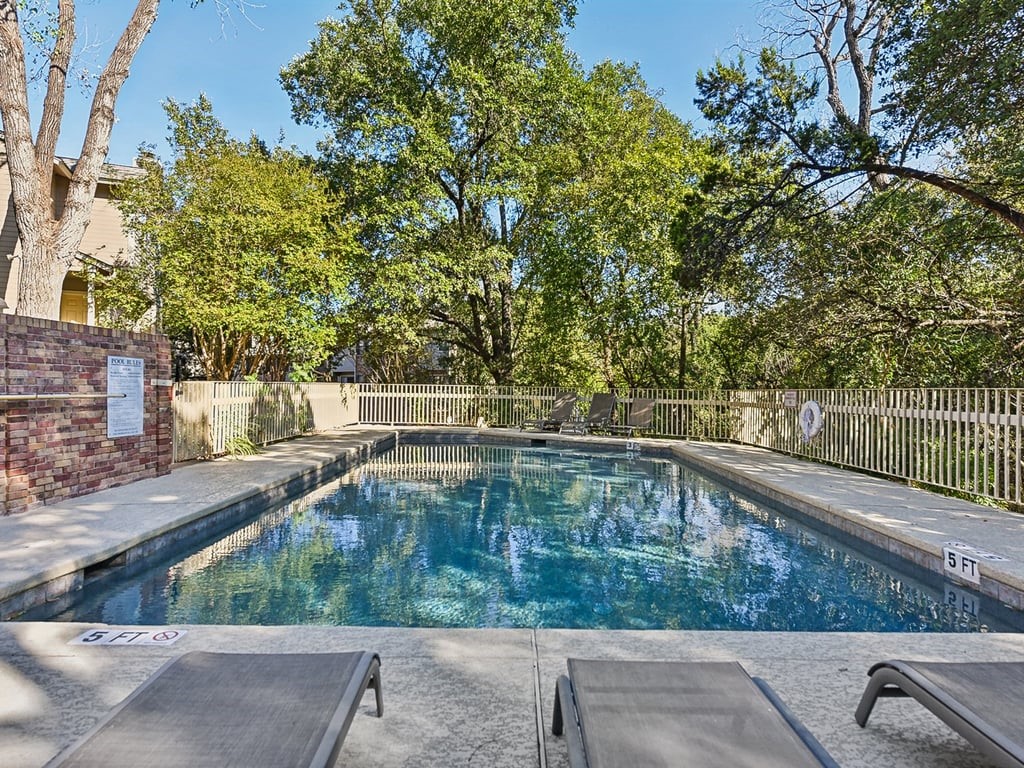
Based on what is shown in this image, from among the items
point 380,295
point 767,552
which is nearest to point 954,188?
point 767,552

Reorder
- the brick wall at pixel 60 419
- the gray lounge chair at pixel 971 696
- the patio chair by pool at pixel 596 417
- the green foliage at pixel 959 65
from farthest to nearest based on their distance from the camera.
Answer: the patio chair by pool at pixel 596 417
the green foliage at pixel 959 65
the brick wall at pixel 60 419
the gray lounge chair at pixel 971 696

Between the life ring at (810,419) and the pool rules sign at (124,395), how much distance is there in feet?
28.6

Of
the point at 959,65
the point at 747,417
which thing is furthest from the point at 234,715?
the point at 747,417

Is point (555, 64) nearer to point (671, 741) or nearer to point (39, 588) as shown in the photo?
point (39, 588)

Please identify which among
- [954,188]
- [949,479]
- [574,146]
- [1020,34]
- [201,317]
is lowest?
[949,479]

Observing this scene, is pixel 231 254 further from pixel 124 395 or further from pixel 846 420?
pixel 846 420

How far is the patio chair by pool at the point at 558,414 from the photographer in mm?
14383

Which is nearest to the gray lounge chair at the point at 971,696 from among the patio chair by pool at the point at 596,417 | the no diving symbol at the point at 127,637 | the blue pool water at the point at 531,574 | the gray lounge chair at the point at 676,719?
the gray lounge chair at the point at 676,719

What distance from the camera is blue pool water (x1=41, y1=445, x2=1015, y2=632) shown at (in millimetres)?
3488

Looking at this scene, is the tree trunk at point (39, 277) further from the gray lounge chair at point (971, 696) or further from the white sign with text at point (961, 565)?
the white sign with text at point (961, 565)

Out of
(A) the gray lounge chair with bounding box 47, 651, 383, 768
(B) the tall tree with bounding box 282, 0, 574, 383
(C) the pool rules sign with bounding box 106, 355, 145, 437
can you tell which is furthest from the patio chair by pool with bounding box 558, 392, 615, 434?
(A) the gray lounge chair with bounding box 47, 651, 383, 768

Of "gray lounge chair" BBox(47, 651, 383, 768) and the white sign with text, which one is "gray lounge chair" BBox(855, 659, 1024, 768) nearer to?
"gray lounge chair" BBox(47, 651, 383, 768)

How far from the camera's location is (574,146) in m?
14.9

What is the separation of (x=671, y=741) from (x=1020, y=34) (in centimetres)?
713
